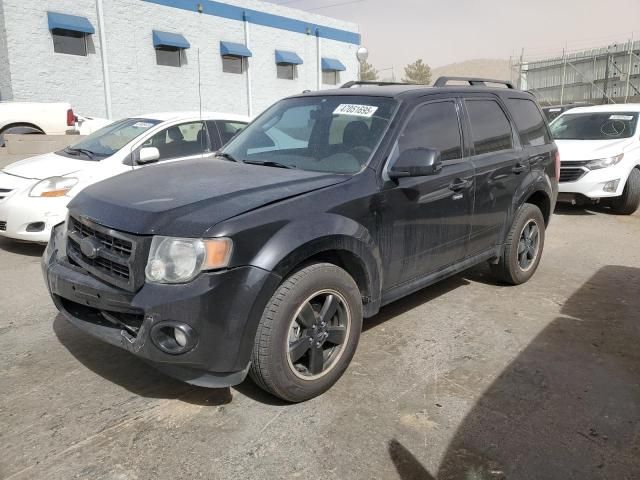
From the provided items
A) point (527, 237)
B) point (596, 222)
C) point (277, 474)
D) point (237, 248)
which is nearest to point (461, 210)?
point (527, 237)

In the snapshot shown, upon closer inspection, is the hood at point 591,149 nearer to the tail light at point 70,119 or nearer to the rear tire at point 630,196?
the rear tire at point 630,196

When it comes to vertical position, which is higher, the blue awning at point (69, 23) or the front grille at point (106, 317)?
the blue awning at point (69, 23)

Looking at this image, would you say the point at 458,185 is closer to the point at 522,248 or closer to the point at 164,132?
the point at 522,248

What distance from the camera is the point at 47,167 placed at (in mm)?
6336

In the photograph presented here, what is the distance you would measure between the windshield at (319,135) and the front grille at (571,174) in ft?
19.2

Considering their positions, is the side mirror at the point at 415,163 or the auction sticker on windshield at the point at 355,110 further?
the auction sticker on windshield at the point at 355,110

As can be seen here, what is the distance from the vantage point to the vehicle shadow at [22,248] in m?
6.27

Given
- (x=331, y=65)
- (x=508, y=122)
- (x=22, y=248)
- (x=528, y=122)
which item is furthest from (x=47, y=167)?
(x=331, y=65)

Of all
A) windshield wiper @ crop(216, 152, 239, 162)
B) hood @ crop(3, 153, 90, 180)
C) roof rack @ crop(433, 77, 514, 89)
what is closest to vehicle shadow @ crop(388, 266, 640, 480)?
roof rack @ crop(433, 77, 514, 89)

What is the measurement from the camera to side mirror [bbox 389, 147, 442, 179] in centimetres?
338

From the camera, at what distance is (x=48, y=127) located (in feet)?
42.6

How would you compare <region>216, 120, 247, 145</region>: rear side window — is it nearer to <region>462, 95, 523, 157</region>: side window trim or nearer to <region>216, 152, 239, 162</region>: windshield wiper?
<region>216, 152, 239, 162</region>: windshield wiper

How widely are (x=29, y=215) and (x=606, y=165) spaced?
8.11 meters

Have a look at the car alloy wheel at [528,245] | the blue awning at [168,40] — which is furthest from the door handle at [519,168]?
the blue awning at [168,40]
